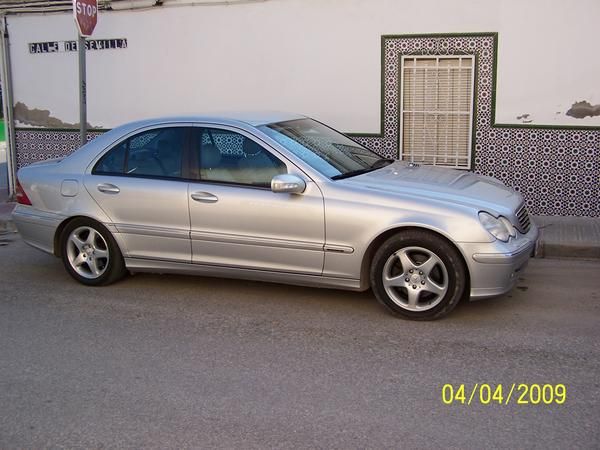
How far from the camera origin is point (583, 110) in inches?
341

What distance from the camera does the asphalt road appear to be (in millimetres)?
3803

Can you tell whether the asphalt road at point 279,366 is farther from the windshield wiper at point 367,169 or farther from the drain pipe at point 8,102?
the drain pipe at point 8,102

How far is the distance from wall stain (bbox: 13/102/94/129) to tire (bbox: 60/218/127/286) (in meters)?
5.00

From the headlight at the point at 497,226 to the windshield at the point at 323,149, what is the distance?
3.83 feet

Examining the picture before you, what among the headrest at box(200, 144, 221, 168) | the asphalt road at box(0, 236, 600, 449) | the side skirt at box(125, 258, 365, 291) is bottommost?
the asphalt road at box(0, 236, 600, 449)

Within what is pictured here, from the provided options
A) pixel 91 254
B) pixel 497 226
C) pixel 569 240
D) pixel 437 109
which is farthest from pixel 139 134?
pixel 569 240

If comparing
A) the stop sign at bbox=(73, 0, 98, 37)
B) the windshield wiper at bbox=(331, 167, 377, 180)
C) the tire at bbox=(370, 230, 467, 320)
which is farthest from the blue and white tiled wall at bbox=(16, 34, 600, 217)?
the tire at bbox=(370, 230, 467, 320)

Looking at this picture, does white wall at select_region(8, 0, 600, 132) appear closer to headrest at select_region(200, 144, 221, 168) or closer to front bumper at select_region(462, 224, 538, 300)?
headrest at select_region(200, 144, 221, 168)

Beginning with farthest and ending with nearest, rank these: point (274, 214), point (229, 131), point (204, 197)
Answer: point (229, 131)
point (204, 197)
point (274, 214)

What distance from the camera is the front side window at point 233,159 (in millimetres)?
5809

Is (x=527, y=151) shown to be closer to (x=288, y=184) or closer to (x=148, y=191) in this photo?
(x=288, y=184)
